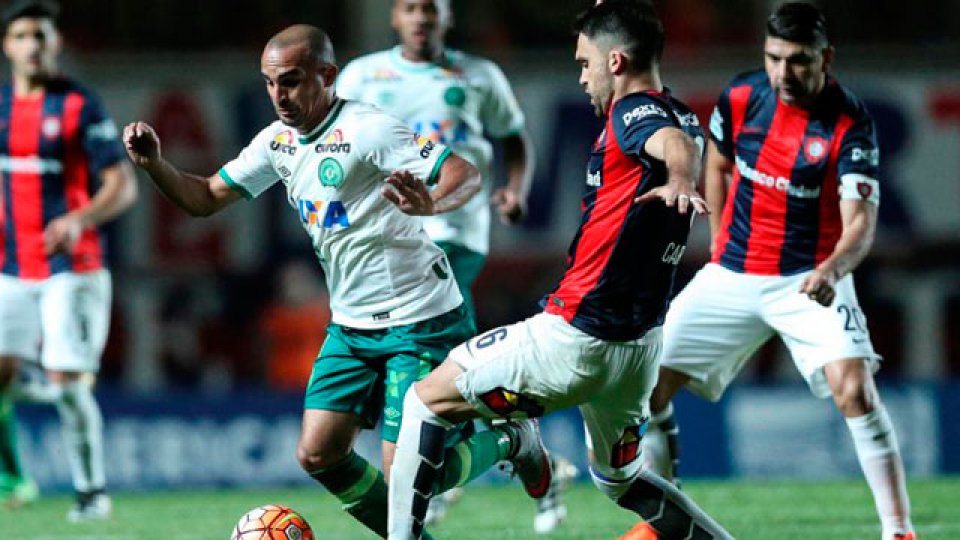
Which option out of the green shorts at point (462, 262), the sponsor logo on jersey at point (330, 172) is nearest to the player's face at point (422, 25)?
the green shorts at point (462, 262)

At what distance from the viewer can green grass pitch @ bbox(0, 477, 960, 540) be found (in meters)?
7.29

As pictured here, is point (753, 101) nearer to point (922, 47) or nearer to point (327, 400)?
point (327, 400)

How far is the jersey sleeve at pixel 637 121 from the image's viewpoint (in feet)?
15.5

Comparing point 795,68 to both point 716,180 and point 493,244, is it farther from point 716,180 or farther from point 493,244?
point 493,244

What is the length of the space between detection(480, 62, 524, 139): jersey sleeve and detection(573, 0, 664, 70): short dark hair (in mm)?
Answer: 2964

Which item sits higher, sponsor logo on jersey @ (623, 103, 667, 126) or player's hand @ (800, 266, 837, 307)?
sponsor logo on jersey @ (623, 103, 667, 126)

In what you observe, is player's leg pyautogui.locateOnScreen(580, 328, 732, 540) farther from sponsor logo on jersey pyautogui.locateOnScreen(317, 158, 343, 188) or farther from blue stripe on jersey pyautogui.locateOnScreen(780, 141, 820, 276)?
blue stripe on jersey pyautogui.locateOnScreen(780, 141, 820, 276)

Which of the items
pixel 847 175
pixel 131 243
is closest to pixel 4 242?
pixel 847 175

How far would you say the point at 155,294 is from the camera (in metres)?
15.6

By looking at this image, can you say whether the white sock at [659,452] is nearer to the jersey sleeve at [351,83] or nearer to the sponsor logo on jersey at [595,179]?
the sponsor logo on jersey at [595,179]

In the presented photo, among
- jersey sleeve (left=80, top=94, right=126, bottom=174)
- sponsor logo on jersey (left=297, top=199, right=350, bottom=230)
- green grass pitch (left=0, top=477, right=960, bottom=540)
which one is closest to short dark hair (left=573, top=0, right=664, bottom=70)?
sponsor logo on jersey (left=297, top=199, right=350, bottom=230)

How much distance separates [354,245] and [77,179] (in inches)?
141

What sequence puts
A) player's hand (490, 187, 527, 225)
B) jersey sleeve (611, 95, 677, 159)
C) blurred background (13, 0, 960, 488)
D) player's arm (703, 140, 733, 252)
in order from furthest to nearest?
blurred background (13, 0, 960, 488) → player's hand (490, 187, 527, 225) → player's arm (703, 140, 733, 252) → jersey sleeve (611, 95, 677, 159)

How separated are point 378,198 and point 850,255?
169 cm
